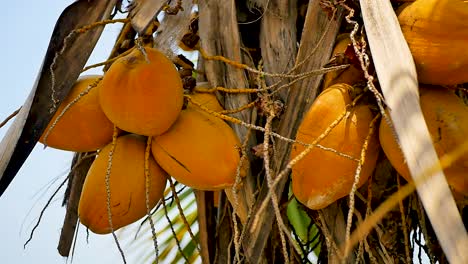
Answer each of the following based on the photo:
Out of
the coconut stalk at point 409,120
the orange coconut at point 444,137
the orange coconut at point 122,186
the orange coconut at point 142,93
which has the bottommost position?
the orange coconut at point 122,186

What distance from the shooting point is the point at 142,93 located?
924 millimetres

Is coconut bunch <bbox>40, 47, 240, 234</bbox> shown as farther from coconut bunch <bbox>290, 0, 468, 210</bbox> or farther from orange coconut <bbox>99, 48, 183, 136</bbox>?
coconut bunch <bbox>290, 0, 468, 210</bbox>

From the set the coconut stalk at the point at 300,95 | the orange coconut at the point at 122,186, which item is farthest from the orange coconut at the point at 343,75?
the orange coconut at the point at 122,186

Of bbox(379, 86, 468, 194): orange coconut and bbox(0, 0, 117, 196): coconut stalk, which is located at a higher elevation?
bbox(0, 0, 117, 196): coconut stalk

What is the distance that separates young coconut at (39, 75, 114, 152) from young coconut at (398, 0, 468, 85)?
385 millimetres

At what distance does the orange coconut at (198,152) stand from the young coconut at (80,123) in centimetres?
8

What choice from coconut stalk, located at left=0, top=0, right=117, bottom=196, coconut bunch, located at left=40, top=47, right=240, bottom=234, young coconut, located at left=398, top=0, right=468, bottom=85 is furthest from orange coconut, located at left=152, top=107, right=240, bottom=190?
young coconut, located at left=398, top=0, right=468, bottom=85

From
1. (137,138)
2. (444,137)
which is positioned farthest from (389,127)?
(137,138)

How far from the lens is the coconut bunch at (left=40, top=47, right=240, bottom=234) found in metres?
0.93

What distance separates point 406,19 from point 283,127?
0.22 meters

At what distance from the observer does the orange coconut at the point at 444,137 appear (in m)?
0.87

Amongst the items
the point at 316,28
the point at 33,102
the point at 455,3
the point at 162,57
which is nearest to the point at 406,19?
the point at 455,3

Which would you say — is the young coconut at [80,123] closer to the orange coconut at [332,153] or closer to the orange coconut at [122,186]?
the orange coconut at [122,186]

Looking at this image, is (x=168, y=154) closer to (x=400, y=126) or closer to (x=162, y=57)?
(x=162, y=57)
